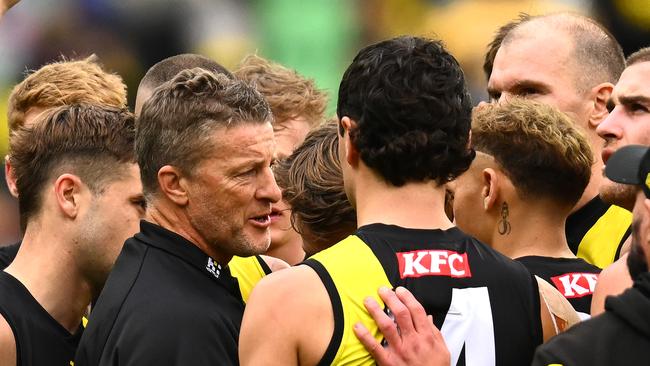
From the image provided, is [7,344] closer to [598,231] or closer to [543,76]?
[598,231]

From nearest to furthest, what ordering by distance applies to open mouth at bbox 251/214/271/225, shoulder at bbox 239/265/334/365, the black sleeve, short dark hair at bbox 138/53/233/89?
shoulder at bbox 239/265/334/365 < the black sleeve < open mouth at bbox 251/214/271/225 < short dark hair at bbox 138/53/233/89

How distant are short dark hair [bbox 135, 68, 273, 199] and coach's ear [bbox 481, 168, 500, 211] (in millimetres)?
924

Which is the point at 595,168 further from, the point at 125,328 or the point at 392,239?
the point at 125,328

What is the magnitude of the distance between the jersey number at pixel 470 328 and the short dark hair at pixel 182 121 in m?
1.01

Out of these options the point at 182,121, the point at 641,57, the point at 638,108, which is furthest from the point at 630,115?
the point at 182,121

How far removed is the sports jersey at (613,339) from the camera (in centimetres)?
241

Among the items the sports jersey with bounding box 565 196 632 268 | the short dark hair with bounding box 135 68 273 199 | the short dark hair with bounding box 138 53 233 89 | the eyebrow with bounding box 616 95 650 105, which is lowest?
the sports jersey with bounding box 565 196 632 268

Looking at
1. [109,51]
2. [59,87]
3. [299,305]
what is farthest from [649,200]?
[109,51]

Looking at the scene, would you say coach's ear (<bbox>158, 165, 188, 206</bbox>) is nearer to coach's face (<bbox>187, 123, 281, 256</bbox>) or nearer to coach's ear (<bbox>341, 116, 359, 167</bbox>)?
coach's face (<bbox>187, 123, 281, 256</bbox>)

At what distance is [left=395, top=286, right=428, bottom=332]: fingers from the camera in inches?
112

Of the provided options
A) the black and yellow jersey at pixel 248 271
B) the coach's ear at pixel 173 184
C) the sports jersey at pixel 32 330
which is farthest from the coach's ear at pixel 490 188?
the sports jersey at pixel 32 330

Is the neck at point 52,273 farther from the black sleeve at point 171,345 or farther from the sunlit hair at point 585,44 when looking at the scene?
the sunlit hair at point 585,44

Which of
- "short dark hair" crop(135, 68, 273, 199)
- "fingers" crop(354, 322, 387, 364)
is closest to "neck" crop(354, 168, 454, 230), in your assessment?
"fingers" crop(354, 322, 387, 364)

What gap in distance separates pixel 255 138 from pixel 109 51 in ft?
19.4
